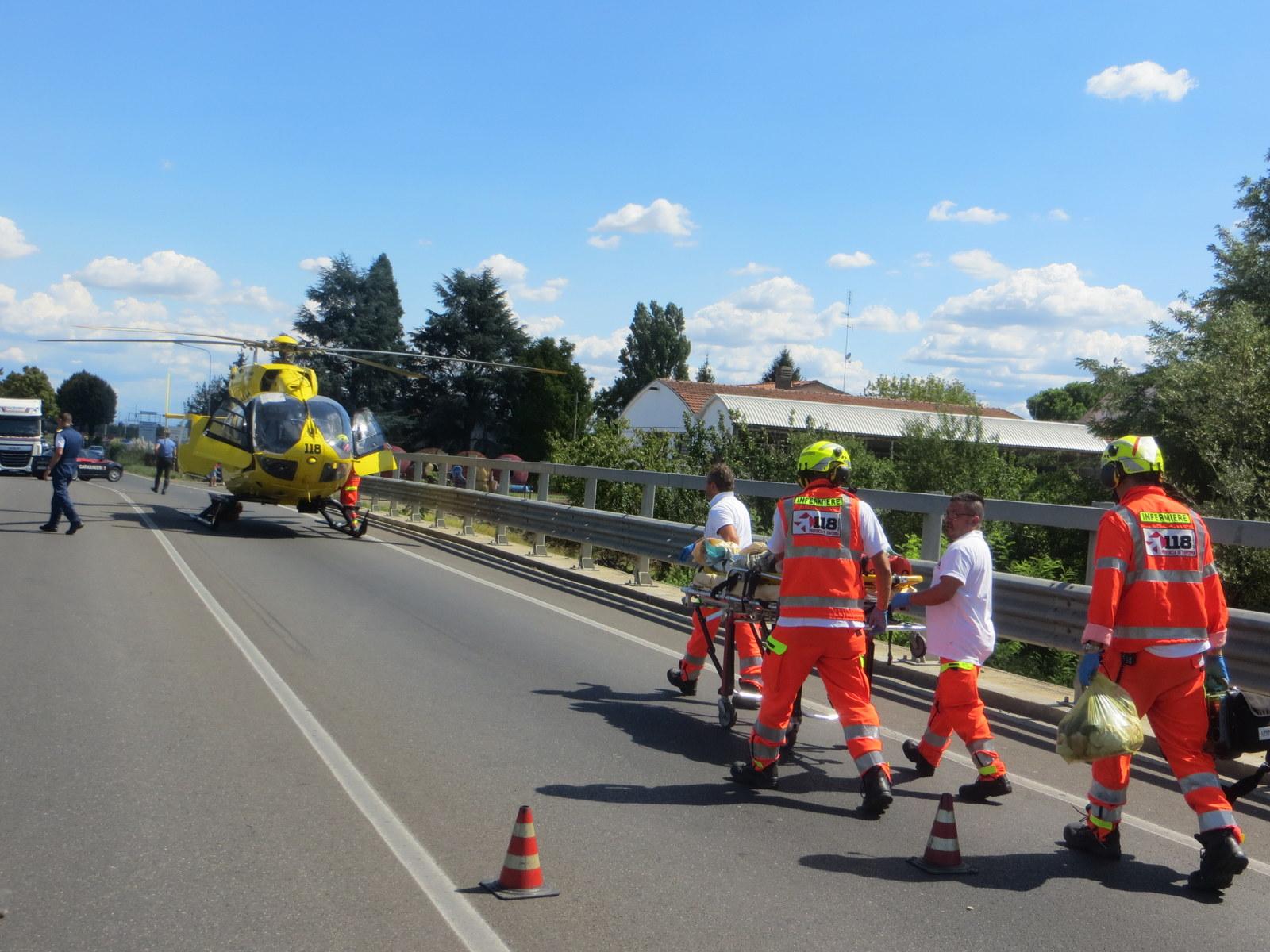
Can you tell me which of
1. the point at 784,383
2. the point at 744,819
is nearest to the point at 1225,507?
the point at 744,819

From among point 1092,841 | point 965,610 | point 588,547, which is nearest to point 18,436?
point 588,547

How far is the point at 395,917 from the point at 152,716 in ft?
11.6

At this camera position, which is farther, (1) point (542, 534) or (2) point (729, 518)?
(1) point (542, 534)

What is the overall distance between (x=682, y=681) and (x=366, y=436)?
13765 mm

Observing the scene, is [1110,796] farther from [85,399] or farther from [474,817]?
[85,399]

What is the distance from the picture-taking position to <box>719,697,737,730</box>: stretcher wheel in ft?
24.9

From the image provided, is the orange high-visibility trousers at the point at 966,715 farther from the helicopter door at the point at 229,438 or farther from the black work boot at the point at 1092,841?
the helicopter door at the point at 229,438

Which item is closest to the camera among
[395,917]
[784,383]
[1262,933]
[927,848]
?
[395,917]

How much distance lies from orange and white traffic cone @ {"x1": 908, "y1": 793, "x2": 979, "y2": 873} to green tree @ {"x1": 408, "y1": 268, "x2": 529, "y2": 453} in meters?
68.7

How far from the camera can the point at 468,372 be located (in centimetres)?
7325

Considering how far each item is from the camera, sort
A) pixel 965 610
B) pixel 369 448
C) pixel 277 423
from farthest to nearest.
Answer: pixel 369 448 < pixel 277 423 < pixel 965 610

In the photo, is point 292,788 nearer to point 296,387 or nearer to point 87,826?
point 87,826

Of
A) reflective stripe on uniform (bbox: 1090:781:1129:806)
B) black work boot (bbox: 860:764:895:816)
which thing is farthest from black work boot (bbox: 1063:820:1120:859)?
black work boot (bbox: 860:764:895:816)

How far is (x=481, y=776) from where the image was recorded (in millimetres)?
6227
